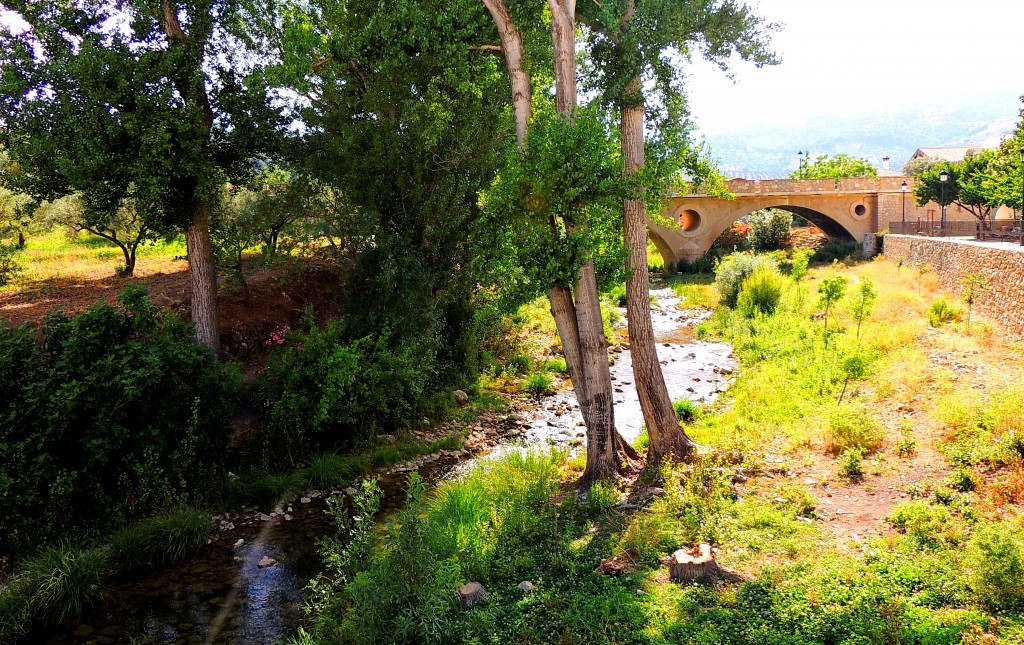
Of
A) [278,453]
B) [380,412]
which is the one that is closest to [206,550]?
[278,453]

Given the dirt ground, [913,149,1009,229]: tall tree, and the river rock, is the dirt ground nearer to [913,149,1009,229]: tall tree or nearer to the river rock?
the river rock

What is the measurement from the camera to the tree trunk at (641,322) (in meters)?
10.2

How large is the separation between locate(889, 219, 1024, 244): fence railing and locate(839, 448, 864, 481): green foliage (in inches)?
591

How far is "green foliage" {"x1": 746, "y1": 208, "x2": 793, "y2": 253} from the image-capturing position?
45.4 metres

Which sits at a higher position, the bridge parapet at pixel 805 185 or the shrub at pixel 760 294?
the bridge parapet at pixel 805 185

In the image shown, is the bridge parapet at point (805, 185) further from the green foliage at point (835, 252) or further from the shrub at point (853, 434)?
the shrub at point (853, 434)

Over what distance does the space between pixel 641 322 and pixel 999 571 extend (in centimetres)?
563

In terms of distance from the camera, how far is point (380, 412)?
14.0 m

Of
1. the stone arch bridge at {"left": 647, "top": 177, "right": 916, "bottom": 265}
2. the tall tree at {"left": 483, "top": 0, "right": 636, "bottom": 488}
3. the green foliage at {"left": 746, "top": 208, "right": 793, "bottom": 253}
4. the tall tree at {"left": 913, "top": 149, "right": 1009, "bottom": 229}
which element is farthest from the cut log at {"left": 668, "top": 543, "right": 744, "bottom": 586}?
the green foliage at {"left": 746, "top": 208, "right": 793, "bottom": 253}

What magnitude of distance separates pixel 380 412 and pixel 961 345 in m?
14.0

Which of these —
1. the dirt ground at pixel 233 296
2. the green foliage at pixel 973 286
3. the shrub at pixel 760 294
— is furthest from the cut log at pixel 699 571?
the shrub at pixel 760 294

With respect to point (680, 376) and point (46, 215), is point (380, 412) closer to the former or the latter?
point (680, 376)

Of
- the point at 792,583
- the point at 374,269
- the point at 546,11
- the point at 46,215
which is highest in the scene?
the point at 546,11

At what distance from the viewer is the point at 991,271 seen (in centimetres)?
1778
